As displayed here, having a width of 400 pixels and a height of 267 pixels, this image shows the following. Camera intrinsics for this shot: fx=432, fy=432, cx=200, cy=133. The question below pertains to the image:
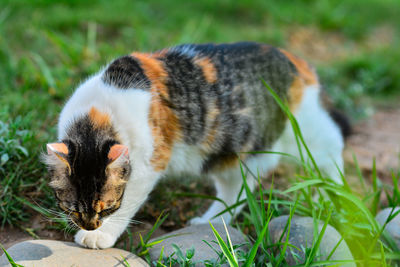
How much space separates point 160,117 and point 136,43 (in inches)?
88.2

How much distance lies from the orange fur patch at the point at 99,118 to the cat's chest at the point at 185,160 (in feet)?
1.55

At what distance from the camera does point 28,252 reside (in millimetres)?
1938

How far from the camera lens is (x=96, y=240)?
2.14 meters

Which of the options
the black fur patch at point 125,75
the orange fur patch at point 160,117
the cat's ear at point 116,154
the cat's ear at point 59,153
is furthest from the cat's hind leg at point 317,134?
the cat's ear at point 59,153

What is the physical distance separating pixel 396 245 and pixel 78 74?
279cm

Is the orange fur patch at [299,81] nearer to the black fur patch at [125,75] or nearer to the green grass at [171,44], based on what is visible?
the green grass at [171,44]

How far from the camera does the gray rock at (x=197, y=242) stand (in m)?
2.03

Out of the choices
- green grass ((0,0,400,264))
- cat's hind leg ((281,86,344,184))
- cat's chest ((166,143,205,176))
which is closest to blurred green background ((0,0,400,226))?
green grass ((0,0,400,264))

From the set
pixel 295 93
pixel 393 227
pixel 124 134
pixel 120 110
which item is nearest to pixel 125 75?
pixel 120 110

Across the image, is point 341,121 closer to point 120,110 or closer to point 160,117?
point 160,117

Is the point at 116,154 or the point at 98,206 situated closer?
the point at 116,154

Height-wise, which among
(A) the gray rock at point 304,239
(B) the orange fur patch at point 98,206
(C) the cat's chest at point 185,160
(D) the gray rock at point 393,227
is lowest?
(A) the gray rock at point 304,239

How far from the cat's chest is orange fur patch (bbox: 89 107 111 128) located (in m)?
0.47

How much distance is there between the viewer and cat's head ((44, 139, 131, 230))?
1872 mm
